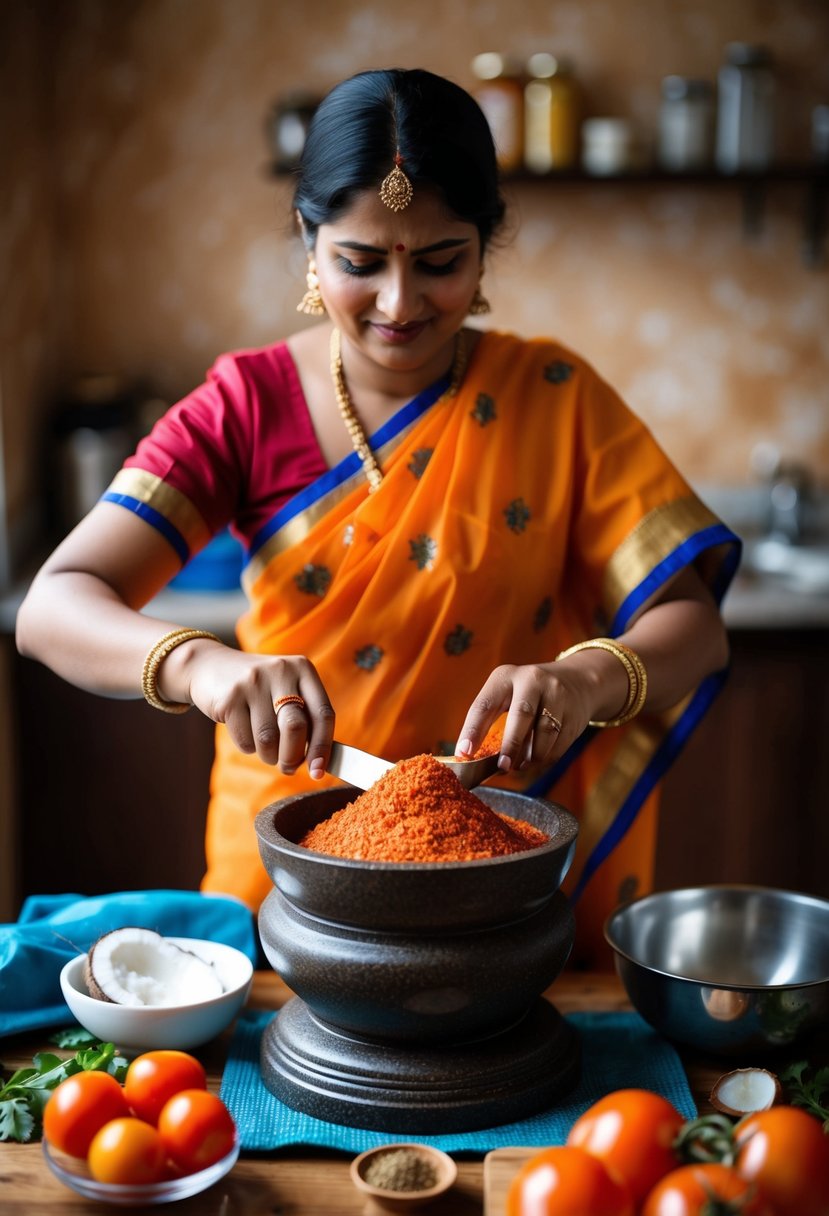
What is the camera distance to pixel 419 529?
5.38 ft

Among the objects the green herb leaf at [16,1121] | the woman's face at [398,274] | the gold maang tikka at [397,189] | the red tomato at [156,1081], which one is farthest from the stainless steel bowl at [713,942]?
the gold maang tikka at [397,189]

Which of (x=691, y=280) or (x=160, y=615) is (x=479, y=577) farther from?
(x=691, y=280)

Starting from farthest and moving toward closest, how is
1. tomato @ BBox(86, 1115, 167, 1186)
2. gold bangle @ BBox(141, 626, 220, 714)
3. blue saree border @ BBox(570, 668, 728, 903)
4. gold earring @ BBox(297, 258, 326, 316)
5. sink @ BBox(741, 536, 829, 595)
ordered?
sink @ BBox(741, 536, 829, 595), blue saree border @ BBox(570, 668, 728, 903), gold earring @ BBox(297, 258, 326, 316), gold bangle @ BBox(141, 626, 220, 714), tomato @ BBox(86, 1115, 167, 1186)

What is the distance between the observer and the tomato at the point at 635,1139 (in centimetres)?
89

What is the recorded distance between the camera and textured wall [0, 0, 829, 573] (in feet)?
10.8

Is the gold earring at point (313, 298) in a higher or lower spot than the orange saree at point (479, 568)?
higher

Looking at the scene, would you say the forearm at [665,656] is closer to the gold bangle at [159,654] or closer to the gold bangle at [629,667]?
the gold bangle at [629,667]

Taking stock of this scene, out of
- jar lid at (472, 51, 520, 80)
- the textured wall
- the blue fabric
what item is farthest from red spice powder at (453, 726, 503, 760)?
jar lid at (472, 51, 520, 80)

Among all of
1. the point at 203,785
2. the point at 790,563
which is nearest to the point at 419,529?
the point at 203,785

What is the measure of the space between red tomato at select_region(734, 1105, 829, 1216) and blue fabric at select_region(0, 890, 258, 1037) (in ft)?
2.09

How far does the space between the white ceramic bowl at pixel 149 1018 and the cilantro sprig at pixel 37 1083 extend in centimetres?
2

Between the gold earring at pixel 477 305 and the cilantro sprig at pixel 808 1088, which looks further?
the gold earring at pixel 477 305

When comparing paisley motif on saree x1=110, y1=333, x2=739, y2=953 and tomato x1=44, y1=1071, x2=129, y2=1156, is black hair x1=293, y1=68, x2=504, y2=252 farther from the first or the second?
tomato x1=44, y1=1071, x2=129, y2=1156

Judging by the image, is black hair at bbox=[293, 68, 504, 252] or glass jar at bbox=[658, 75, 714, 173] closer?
black hair at bbox=[293, 68, 504, 252]
